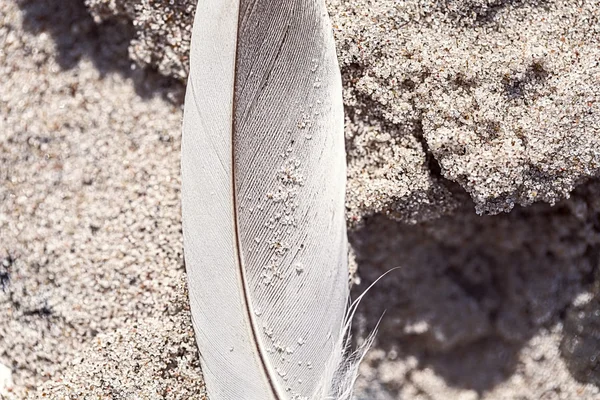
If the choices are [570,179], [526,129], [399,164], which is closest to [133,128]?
[399,164]

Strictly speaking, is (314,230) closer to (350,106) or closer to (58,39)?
(350,106)

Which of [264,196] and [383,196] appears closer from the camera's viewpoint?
[264,196]

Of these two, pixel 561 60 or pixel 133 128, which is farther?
pixel 133 128

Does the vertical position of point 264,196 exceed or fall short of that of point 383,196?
it exceeds it
